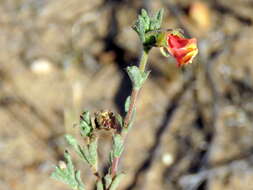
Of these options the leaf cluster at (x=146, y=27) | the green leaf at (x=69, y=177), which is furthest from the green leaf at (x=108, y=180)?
the leaf cluster at (x=146, y=27)

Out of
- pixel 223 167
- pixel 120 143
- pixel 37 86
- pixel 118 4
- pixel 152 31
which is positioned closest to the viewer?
pixel 152 31

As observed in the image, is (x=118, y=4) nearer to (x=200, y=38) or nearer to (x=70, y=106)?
(x=200, y=38)

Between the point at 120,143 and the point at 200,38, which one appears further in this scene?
the point at 200,38

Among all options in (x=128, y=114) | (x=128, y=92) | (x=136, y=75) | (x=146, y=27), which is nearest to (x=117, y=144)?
(x=128, y=114)

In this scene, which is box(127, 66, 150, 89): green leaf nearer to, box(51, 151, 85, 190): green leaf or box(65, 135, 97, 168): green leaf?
box(65, 135, 97, 168): green leaf

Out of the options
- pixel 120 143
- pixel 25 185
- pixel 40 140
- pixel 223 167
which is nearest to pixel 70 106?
pixel 40 140

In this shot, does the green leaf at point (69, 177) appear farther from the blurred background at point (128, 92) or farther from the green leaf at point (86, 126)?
the blurred background at point (128, 92)

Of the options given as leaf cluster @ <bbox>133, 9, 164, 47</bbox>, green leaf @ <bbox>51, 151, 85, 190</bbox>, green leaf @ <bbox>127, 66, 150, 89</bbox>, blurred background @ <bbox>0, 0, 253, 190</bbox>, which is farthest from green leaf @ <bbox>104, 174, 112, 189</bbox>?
blurred background @ <bbox>0, 0, 253, 190</bbox>
